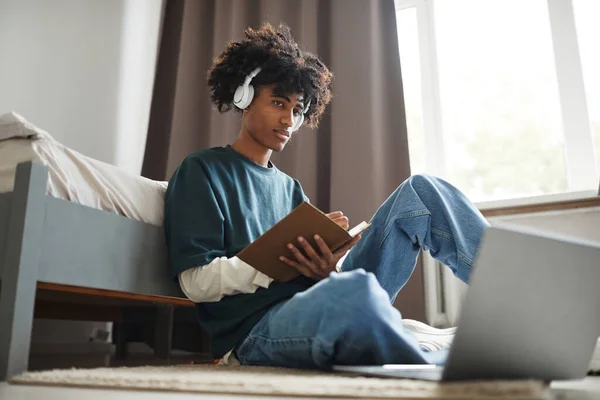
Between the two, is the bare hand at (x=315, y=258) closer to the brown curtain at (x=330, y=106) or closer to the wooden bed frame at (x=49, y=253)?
the wooden bed frame at (x=49, y=253)

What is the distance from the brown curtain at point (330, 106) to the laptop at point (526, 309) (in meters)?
1.27

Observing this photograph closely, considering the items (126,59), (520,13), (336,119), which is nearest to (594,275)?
(336,119)

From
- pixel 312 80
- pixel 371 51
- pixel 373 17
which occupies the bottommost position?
pixel 312 80

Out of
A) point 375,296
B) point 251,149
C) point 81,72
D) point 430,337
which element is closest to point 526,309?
point 375,296

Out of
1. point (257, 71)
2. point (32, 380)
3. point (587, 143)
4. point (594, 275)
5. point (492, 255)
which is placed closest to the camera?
point (492, 255)

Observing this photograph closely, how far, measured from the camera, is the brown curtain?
6.70ft

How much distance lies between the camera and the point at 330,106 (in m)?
2.17

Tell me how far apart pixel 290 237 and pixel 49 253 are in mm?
410

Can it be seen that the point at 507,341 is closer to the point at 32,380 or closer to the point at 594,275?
the point at 594,275

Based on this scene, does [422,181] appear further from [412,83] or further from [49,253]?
[412,83]

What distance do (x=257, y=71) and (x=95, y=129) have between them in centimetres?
119

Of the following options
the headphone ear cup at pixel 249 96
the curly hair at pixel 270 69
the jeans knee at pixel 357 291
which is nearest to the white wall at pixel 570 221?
the curly hair at pixel 270 69

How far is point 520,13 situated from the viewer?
7.41 ft

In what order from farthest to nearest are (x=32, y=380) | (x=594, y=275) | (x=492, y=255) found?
(x=32, y=380) → (x=594, y=275) → (x=492, y=255)
